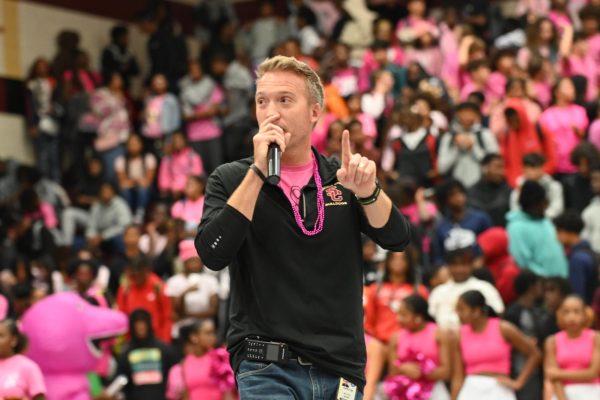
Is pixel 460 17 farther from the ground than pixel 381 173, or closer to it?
farther from the ground

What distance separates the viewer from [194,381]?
1013cm

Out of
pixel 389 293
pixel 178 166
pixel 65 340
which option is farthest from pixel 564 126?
pixel 65 340

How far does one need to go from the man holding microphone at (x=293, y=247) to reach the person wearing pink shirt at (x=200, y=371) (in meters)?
5.48

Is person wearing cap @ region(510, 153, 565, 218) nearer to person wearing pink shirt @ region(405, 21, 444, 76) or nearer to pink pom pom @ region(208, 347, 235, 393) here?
pink pom pom @ region(208, 347, 235, 393)

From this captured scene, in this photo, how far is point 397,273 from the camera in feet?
33.6

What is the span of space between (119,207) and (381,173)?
3711 mm

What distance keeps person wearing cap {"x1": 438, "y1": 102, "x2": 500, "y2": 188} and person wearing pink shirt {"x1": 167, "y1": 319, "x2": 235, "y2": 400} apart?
4.13 m

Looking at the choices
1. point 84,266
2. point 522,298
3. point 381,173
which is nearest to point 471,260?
point 522,298

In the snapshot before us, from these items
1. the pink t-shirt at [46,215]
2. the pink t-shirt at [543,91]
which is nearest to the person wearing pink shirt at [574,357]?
the pink t-shirt at [543,91]

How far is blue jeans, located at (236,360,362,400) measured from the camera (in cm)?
430

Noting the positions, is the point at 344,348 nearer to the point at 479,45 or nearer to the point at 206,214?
the point at 206,214

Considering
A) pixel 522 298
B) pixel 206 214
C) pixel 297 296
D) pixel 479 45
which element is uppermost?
pixel 479 45

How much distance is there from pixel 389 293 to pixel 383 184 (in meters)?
3.18

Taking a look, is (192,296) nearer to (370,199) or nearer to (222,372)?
(222,372)
